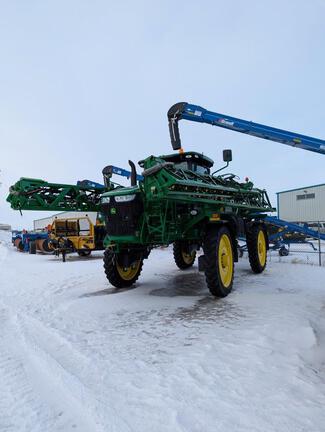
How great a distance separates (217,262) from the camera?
216 inches

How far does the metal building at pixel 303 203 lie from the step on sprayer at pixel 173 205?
980 inches

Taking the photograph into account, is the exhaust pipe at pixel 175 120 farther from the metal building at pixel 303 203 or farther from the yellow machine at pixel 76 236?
the metal building at pixel 303 203

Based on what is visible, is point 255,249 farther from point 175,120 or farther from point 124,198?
point 124,198

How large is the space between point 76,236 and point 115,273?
8.24 metres

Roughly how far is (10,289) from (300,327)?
5471 mm

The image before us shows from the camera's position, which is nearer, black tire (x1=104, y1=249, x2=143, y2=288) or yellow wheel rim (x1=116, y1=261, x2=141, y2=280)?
black tire (x1=104, y1=249, x2=143, y2=288)

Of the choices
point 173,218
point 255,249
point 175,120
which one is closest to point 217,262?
point 173,218

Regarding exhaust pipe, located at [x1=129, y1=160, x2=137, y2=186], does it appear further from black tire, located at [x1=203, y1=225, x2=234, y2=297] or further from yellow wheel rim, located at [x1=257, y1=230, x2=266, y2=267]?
yellow wheel rim, located at [x1=257, y1=230, x2=266, y2=267]

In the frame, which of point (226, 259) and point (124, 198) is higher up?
point (124, 198)

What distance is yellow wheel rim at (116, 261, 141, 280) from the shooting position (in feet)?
21.6

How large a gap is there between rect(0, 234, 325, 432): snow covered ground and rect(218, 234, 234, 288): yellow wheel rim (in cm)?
34

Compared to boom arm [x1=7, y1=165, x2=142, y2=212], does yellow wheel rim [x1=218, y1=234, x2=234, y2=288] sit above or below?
below

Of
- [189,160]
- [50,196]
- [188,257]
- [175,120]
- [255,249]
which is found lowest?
[188,257]

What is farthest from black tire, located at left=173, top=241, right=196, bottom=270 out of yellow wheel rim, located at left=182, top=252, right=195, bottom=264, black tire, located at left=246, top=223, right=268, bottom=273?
black tire, located at left=246, top=223, right=268, bottom=273
